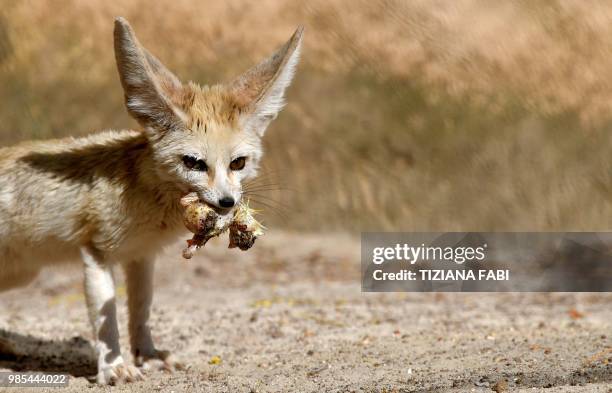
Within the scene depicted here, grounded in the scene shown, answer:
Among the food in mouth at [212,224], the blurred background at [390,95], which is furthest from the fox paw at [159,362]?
the blurred background at [390,95]

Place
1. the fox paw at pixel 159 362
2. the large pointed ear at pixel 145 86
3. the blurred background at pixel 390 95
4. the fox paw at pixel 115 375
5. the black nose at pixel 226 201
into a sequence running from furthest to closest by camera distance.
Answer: the blurred background at pixel 390 95 → the fox paw at pixel 159 362 → the fox paw at pixel 115 375 → the large pointed ear at pixel 145 86 → the black nose at pixel 226 201

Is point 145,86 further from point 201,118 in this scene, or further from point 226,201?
point 226,201

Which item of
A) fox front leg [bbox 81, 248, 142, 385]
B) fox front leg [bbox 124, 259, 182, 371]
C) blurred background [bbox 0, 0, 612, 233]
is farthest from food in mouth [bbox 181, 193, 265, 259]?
blurred background [bbox 0, 0, 612, 233]

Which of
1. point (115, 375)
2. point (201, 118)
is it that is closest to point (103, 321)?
point (115, 375)

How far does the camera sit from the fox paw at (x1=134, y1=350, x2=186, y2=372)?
527 centimetres

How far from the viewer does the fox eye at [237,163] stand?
181 inches

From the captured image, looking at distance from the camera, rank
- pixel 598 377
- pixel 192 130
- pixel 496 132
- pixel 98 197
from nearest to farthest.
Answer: pixel 598 377
pixel 192 130
pixel 98 197
pixel 496 132

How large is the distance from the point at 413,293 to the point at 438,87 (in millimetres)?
2386

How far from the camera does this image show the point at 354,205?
9.89 m

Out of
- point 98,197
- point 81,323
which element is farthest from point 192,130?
point 81,323

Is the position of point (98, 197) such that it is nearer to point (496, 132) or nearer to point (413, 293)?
point (413, 293)

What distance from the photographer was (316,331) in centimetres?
618

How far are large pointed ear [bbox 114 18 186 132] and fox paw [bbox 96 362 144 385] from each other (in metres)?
1.26

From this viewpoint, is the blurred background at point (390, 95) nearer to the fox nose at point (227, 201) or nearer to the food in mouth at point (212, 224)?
the food in mouth at point (212, 224)
